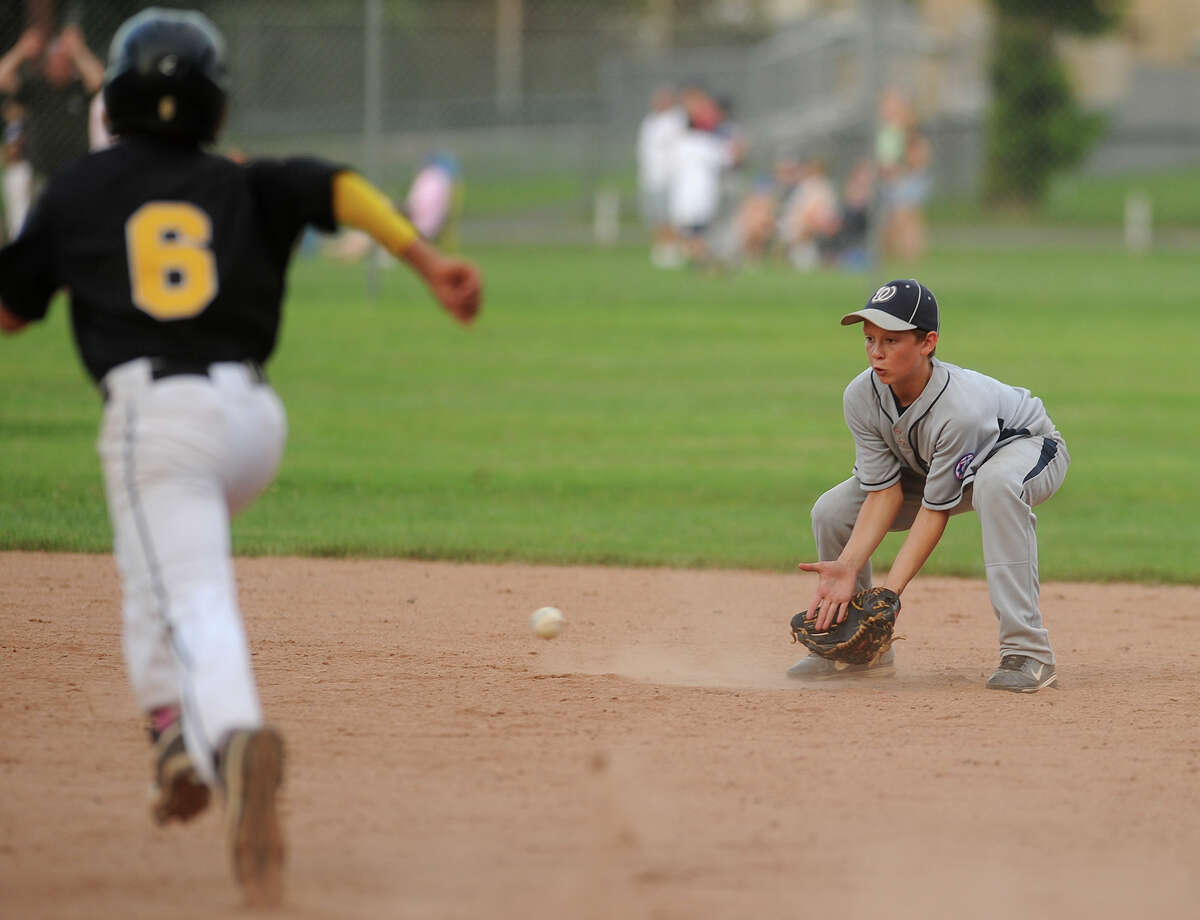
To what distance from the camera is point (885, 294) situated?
5434 mm

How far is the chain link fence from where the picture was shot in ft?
87.7

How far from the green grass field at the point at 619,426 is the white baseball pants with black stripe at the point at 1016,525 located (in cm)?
238

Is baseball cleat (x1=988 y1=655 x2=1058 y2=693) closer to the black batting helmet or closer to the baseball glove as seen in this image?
the baseball glove

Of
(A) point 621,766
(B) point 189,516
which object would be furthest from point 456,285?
(A) point 621,766

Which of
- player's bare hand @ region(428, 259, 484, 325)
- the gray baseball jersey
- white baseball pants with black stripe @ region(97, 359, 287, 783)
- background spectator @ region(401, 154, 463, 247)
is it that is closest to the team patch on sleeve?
the gray baseball jersey

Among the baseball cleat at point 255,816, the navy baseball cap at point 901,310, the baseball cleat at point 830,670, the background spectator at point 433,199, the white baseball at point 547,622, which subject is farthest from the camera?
the background spectator at point 433,199

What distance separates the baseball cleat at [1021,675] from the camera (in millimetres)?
5617

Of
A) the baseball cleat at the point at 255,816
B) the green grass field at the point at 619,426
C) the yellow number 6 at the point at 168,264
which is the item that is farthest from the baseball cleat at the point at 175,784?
the green grass field at the point at 619,426

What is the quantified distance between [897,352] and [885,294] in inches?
7.8

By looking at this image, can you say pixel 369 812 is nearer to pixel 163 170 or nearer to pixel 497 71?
pixel 163 170

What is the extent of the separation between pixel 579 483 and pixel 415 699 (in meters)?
4.33

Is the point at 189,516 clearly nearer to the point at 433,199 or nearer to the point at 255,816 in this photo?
the point at 255,816

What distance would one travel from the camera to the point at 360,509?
8.95 meters

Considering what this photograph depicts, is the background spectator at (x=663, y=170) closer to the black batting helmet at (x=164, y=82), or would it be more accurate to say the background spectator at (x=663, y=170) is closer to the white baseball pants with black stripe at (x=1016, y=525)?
the white baseball pants with black stripe at (x=1016, y=525)
